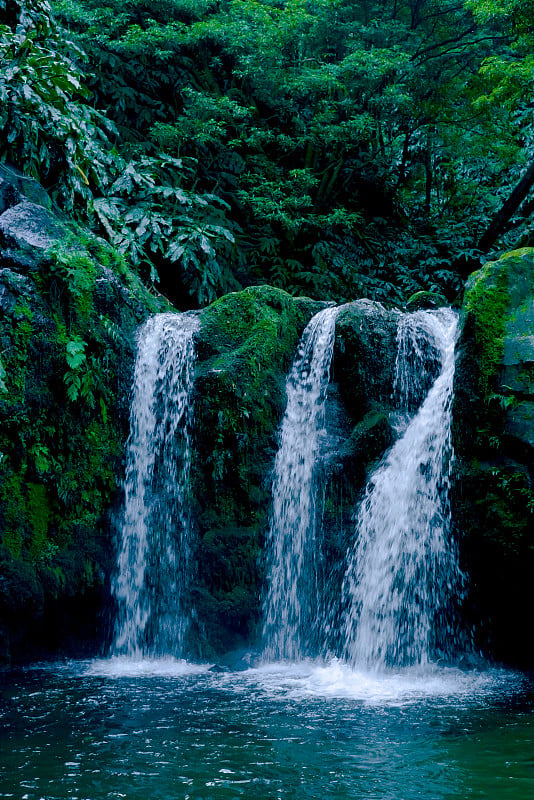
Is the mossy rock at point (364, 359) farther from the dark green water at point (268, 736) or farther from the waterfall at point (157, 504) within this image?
the dark green water at point (268, 736)

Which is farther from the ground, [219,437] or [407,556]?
[219,437]

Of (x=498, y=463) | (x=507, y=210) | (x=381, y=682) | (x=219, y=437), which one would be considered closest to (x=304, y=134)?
(x=507, y=210)

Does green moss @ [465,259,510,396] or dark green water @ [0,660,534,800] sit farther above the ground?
green moss @ [465,259,510,396]

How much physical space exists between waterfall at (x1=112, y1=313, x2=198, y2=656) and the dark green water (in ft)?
3.74

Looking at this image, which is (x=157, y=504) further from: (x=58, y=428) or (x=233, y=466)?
(x=58, y=428)

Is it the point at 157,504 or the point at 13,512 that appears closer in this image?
the point at 13,512

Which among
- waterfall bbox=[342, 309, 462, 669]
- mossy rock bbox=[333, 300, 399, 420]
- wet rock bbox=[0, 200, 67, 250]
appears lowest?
waterfall bbox=[342, 309, 462, 669]

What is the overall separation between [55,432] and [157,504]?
1435 millimetres

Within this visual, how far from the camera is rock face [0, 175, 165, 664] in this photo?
7.26 m

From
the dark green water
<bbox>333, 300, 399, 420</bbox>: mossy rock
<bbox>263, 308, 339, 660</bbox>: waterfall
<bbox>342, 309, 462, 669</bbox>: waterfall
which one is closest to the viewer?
the dark green water

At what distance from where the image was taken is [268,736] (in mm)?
4520

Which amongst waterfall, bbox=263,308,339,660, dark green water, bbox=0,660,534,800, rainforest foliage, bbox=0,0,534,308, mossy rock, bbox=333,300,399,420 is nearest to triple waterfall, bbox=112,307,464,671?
waterfall, bbox=263,308,339,660

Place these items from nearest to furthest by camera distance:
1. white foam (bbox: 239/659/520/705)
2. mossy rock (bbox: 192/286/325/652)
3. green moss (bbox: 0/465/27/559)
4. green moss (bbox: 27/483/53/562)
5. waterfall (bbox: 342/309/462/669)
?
white foam (bbox: 239/659/520/705) < waterfall (bbox: 342/309/462/669) < green moss (bbox: 0/465/27/559) < green moss (bbox: 27/483/53/562) < mossy rock (bbox: 192/286/325/652)

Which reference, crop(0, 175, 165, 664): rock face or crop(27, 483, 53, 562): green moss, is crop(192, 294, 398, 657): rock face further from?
crop(27, 483, 53, 562): green moss
